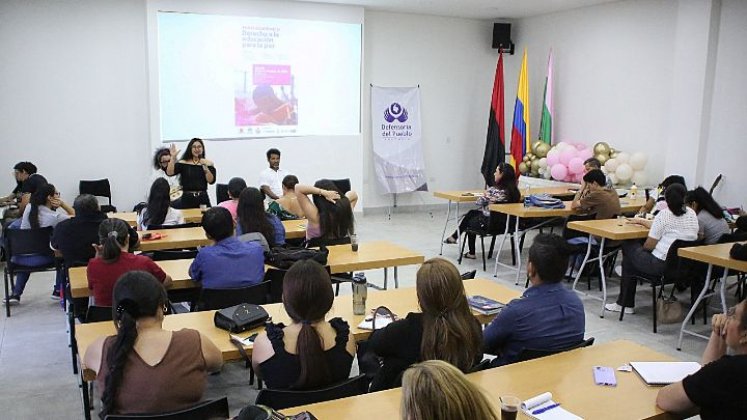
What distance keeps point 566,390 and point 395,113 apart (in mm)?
8465

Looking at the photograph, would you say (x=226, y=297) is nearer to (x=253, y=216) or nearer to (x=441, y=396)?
(x=253, y=216)

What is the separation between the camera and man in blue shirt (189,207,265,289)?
371 cm

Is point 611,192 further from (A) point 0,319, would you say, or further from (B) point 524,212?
(A) point 0,319

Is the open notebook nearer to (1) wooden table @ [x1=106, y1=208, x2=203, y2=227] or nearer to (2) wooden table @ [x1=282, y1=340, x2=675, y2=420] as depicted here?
(2) wooden table @ [x1=282, y1=340, x2=675, y2=420]

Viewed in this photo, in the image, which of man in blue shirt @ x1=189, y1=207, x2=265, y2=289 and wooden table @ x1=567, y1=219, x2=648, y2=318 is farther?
wooden table @ x1=567, y1=219, x2=648, y2=318

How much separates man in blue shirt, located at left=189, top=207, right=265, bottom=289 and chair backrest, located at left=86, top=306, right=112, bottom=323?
0.50 metres

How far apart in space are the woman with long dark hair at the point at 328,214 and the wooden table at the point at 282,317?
1533mm

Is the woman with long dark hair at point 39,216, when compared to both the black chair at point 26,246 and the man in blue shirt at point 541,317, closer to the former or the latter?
the black chair at point 26,246

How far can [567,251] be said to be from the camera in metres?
2.99

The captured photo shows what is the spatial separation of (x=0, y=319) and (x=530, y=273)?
178 inches

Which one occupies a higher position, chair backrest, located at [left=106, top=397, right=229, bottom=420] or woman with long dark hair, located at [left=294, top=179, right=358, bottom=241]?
woman with long dark hair, located at [left=294, top=179, right=358, bottom=241]

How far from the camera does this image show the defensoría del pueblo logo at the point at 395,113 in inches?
413

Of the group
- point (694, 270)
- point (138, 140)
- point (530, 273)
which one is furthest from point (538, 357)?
point (138, 140)

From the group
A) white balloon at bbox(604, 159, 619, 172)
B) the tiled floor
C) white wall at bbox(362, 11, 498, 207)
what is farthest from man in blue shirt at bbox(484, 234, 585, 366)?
white wall at bbox(362, 11, 498, 207)
